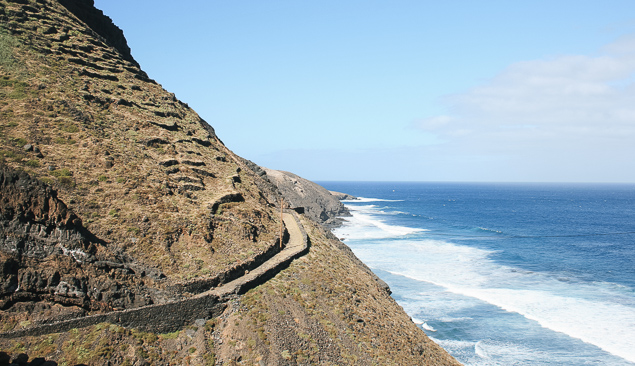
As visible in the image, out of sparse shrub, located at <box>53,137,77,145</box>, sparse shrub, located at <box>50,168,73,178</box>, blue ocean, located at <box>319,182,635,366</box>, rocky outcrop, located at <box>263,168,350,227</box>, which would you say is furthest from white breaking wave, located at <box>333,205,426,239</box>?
sparse shrub, located at <box>50,168,73,178</box>

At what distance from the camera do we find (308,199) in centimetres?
9850

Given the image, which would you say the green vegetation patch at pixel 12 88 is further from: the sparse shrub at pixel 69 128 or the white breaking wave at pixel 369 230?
the white breaking wave at pixel 369 230

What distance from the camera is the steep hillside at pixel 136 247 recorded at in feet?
59.4

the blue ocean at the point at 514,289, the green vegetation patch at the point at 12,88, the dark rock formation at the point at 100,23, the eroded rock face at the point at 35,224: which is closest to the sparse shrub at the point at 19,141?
the green vegetation patch at the point at 12,88

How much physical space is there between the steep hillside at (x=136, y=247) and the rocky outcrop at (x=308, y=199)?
53.7m

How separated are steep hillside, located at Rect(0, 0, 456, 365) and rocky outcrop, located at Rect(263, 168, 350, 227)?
53677mm

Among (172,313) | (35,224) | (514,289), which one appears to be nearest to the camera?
(35,224)

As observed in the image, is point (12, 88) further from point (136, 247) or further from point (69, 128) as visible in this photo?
point (136, 247)

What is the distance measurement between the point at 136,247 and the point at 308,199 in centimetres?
7653

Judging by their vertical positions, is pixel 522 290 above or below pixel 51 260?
below

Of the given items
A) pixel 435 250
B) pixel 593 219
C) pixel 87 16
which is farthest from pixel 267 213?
pixel 593 219

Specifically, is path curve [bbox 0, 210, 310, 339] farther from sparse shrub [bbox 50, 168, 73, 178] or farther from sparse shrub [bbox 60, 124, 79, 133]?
sparse shrub [bbox 60, 124, 79, 133]

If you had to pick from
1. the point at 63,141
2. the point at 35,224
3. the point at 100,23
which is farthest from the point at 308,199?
the point at 35,224

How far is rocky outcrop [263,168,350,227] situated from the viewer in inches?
3595
